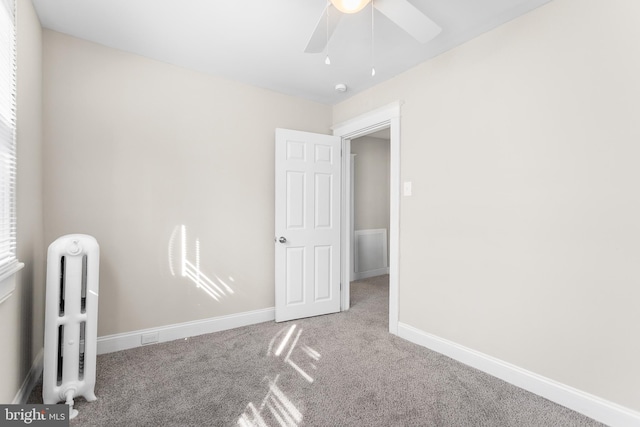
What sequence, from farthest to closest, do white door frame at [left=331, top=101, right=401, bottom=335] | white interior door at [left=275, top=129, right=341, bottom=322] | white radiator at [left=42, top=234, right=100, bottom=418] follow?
white interior door at [left=275, top=129, right=341, bottom=322] → white door frame at [left=331, top=101, right=401, bottom=335] → white radiator at [left=42, top=234, right=100, bottom=418]

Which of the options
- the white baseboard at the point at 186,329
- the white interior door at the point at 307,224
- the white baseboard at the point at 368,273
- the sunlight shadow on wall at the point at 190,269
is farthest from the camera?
the white baseboard at the point at 368,273

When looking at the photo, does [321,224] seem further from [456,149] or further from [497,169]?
[497,169]

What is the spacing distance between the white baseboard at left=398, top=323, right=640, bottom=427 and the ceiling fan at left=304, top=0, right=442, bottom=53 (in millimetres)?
2234

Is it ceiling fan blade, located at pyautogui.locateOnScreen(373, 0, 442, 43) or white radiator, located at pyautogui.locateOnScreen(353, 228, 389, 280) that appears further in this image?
white radiator, located at pyautogui.locateOnScreen(353, 228, 389, 280)

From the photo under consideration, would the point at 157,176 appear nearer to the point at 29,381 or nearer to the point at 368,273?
the point at 29,381

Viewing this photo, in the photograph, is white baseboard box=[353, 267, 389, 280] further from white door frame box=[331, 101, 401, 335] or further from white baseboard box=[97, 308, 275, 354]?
white baseboard box=[97, 308, 275, 354]

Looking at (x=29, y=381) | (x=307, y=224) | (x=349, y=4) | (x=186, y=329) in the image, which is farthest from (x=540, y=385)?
(x=29, y=381)

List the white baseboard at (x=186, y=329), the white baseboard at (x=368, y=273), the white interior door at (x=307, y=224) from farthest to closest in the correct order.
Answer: the white baseboard at (x=368, y=273), the white interior door at (x=307, y=224), the white baseboard at (x=186, y=329)

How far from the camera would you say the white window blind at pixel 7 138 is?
1509 mm

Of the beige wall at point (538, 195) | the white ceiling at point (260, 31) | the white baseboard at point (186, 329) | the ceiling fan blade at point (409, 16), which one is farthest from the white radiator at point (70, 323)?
the beige wall at point (538, 195)

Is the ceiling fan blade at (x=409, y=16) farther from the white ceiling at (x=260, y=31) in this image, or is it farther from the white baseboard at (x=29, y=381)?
the white baseboard at (x=29, y=381)

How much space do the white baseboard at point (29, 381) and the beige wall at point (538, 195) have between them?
9.18 ft

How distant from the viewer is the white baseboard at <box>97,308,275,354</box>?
2588 mm

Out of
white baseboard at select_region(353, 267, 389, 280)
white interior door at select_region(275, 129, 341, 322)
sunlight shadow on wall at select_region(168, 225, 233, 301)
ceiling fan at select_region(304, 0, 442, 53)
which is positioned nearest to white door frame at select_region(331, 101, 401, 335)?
white interior door at select_region(275, 129, 341, 322)
